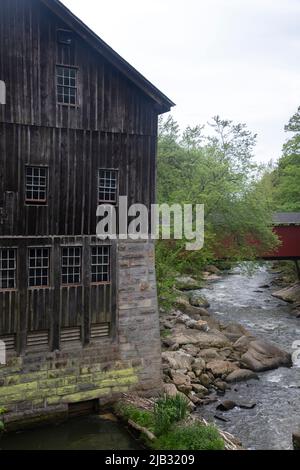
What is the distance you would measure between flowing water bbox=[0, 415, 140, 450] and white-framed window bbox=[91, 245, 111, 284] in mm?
4444

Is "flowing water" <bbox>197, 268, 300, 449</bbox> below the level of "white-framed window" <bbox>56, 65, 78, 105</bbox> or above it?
below

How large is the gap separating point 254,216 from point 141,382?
14125 millimetres

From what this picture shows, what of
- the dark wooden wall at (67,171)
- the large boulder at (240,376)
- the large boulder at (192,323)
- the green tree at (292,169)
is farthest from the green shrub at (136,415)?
the green tree at (292,169)

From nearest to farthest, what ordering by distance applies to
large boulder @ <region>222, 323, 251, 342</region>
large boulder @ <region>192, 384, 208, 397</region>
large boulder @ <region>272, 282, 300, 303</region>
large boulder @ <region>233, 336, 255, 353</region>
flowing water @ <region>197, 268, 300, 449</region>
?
flowing water @ <region>197, 268, 300, 449</region>, large boulder @ <region>192, 384, 208, 397</region>, large boulder @ <region>233, 336, 255, 353</region>, large boulder @ <region>222, 323, 251, 342</region>, large boulder @ <region>272, 282, 300, 303</region>

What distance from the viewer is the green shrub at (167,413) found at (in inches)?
521

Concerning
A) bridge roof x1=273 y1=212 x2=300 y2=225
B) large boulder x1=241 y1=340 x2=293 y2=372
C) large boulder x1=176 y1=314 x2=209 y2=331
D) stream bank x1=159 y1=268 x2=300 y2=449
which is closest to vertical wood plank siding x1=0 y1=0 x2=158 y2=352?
stream bank x1=159 y1=268 x2=300 y2=449

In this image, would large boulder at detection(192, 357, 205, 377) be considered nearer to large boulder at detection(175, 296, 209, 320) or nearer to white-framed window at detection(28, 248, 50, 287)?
large boulder at detection(175, 296, 209, 320)

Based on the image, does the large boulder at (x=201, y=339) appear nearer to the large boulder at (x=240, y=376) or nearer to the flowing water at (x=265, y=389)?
the large boulder at (x=240, y=376)

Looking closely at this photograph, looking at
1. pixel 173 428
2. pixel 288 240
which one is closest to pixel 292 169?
pixel 288 240

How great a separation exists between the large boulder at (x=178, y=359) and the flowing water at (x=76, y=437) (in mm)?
4847

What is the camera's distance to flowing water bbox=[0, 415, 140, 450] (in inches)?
529

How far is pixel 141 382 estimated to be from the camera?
16.1m

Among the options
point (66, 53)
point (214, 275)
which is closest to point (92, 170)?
point (66, 53)
